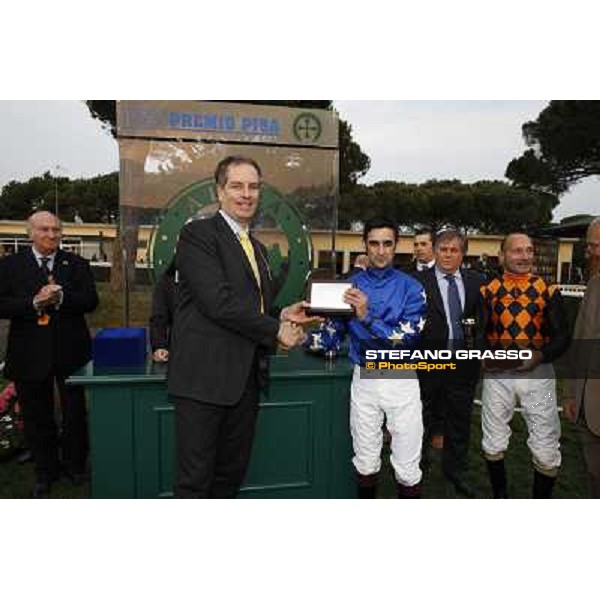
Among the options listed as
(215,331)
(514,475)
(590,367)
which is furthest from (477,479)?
(215,331)

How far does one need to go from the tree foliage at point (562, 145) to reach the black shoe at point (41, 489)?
9.71 metres

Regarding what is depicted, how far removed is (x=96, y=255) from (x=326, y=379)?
22.3 meters

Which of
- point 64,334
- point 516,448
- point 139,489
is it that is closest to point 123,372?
point 139,489

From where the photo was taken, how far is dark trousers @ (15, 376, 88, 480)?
340 centimetres

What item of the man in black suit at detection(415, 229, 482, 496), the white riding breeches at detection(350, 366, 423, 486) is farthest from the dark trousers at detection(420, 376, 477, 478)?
the white riding breeches at detection(350, 366, 423, 486)

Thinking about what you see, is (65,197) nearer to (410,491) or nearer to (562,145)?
(562,145)

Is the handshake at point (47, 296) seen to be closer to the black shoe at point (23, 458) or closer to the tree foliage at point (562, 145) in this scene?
the black shoe at point (23, 458)

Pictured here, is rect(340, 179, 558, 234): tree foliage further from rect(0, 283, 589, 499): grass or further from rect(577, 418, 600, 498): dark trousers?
rect(577, 418, 600, 498): dark trousers

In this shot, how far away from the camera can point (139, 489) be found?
2777 mm

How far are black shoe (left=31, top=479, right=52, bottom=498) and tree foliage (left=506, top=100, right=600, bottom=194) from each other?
31.8 feet

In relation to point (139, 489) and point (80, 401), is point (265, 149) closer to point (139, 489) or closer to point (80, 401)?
point (80, 401)

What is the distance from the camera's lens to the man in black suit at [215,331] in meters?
2.07

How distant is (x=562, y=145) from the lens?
11625 millimetres

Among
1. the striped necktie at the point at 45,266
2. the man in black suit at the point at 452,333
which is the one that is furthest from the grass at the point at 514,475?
the striped necktie at the point at 45,266
